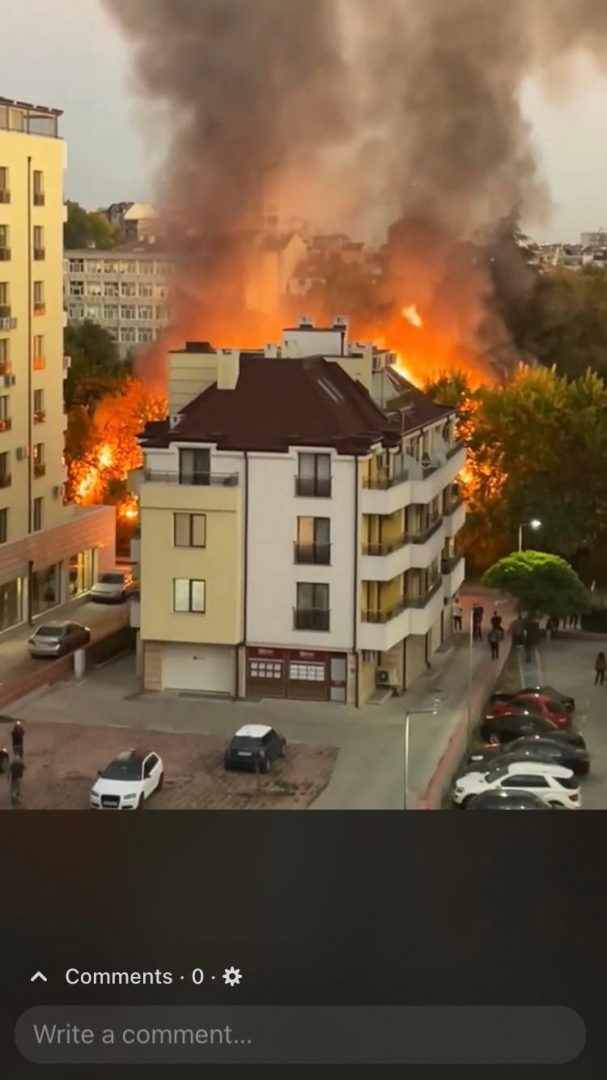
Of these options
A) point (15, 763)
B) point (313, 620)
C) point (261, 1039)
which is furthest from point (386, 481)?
point (261, 1039)

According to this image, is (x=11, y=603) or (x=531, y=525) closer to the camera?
(x=11, y=603)

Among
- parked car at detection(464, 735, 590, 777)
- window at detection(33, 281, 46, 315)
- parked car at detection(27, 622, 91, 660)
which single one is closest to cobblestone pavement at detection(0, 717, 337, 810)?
parked car at detection(27, 622, 91, 660)

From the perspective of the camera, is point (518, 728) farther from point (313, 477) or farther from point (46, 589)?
point (46, 589)

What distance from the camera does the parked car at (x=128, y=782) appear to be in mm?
1621

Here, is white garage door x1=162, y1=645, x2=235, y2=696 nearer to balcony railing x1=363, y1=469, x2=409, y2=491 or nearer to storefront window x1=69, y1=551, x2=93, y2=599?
storefront window x1=69, y1=551, x2=93, y2=599

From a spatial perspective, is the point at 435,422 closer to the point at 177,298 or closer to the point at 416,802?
the point at 177,298

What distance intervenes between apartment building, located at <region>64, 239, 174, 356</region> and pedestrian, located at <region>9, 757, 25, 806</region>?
0.73 m

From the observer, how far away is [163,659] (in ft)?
7.76

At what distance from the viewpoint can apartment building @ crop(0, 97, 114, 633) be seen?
2.18 metres

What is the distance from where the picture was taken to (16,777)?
78.1 inches

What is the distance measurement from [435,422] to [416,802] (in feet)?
3.43

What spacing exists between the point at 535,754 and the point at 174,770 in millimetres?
526

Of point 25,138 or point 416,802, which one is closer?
point 416,802

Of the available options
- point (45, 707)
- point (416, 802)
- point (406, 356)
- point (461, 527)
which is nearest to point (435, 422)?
point (461, 527)
